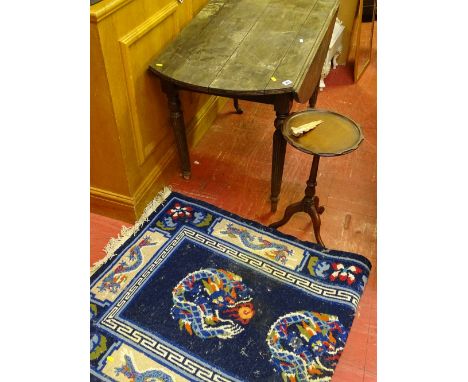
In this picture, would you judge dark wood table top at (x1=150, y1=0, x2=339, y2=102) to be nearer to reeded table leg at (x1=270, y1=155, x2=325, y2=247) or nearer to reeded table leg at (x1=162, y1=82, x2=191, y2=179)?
reeded table leg at (x1=162, y1=82, x2=191, y2=179)

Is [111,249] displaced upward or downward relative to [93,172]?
Result: downward

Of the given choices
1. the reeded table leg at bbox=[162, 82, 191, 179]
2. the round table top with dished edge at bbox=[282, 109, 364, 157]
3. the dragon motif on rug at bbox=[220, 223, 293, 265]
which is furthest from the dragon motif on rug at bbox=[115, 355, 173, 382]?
the reeded table leg at bbox=[162, 82, 191, 179]

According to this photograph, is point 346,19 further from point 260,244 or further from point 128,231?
point 128,231

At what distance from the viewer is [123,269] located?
92.7 inches

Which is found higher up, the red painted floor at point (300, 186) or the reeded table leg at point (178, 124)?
the reeded table leg at point (178, 124)

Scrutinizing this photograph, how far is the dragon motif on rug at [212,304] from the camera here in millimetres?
2092

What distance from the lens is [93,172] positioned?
8.27 feet

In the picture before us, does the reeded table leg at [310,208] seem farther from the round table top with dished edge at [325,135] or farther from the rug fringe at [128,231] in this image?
the rug fringe at [128,231]

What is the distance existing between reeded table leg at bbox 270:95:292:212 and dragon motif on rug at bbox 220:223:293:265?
0.25 meters

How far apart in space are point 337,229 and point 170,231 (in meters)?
0.91

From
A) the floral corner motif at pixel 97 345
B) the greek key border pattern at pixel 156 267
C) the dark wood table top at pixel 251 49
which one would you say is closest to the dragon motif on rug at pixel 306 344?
the greek key border pattern at pixel 156 267

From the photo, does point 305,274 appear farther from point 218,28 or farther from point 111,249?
point 218,28

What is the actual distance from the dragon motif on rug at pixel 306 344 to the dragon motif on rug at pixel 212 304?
0.17 meters

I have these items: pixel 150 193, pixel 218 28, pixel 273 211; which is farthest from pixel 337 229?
pixel 218 28
